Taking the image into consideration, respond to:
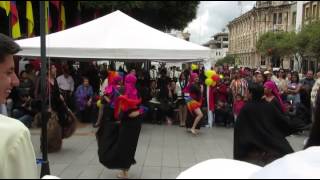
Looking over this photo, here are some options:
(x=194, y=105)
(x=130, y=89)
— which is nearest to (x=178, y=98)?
(x=194, y=105)

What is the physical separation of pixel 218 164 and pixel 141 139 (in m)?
10.1

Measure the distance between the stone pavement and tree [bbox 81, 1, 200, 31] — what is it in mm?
11807

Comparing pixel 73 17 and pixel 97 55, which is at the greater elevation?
pixel 73 17

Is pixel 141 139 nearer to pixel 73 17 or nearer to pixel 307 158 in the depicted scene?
pixel 307 158

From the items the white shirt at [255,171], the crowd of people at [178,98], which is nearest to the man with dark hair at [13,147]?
the white shirt at [255,171]

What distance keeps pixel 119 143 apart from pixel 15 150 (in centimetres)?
600

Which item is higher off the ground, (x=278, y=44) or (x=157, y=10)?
(x=157, y=10)

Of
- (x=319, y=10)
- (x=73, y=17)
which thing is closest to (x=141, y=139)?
(x=73, y=17)

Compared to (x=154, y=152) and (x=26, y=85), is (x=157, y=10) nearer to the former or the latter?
(x=26, y=85)

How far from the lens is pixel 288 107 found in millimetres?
13445

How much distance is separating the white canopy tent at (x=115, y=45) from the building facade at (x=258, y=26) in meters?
65.1

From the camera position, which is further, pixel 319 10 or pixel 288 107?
pixel 319 10

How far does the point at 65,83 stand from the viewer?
46.4ft

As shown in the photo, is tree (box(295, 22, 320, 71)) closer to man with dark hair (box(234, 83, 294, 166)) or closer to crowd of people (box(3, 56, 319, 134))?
crowd of people (box(3, 56, 319, 134))
